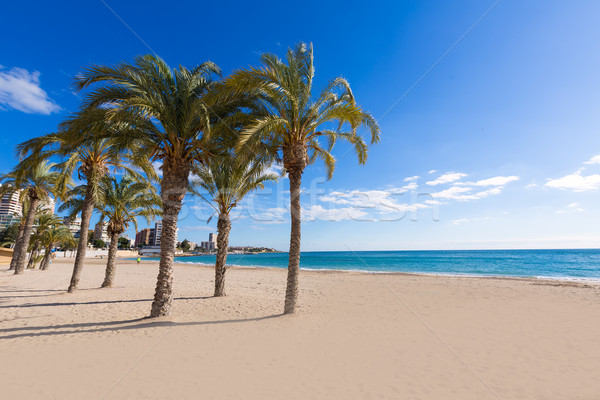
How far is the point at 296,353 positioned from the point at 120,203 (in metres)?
15.8

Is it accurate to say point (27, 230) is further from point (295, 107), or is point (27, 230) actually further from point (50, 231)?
point (295, 107)

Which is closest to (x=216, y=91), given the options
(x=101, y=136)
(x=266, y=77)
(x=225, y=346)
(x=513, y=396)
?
(x=266, y=77)

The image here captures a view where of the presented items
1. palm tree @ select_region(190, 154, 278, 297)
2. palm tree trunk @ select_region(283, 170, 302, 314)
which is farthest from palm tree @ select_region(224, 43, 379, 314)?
palm tree @ select_region(190, 154, 278, 297)

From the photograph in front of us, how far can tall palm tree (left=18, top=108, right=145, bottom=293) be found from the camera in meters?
8.88

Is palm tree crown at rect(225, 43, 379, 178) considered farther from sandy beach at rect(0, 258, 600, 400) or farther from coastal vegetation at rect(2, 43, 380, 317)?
sandy beach at rect(0, 258, 600, 400)

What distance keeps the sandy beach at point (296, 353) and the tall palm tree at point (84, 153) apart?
4.27 metres

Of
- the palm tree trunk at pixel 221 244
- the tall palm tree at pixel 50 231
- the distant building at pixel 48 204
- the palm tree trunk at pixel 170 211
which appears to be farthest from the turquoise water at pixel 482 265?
the palm tree trunk at pixel 170 211

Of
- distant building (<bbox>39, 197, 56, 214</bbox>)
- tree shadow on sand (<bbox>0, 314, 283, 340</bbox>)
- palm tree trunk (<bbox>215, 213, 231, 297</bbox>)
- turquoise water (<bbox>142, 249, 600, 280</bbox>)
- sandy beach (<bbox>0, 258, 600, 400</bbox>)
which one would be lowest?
sandy beach (<bbox>0, 258, 600, 400</bbox>)

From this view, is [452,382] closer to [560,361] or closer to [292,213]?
[560,361]

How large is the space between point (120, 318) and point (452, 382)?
9.67 meters

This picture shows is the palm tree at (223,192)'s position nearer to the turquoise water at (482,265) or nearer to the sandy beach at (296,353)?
the sandy beach at (296,353)

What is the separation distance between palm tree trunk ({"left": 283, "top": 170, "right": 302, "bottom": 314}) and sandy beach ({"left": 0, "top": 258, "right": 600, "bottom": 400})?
66 cm

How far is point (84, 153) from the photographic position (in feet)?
41.5

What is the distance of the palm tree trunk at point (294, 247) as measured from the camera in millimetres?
9633
